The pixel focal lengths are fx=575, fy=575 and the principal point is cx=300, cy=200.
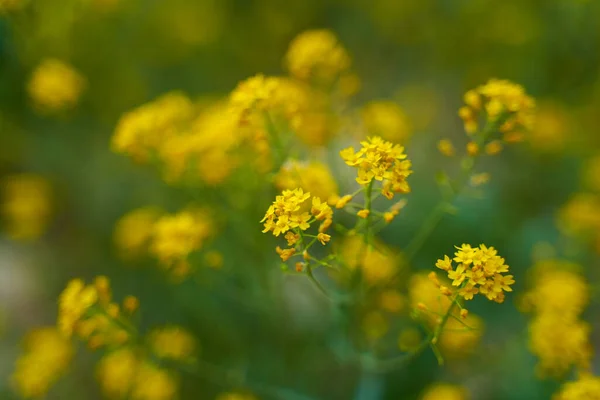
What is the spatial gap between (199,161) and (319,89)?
1.92ft

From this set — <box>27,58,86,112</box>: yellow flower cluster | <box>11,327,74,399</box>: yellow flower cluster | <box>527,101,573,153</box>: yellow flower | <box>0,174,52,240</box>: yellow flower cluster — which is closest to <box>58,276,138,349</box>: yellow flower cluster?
<box>11,327,74,399</box>: yellow flower cluster

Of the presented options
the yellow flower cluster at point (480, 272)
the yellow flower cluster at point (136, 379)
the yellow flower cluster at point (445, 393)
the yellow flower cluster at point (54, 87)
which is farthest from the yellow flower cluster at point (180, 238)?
the yellow flower cluster at point (54, 87)

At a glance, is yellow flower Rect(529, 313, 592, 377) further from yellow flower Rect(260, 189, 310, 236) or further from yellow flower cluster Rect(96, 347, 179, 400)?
yellow flower cluster Rect(96, 347, 179, 400)

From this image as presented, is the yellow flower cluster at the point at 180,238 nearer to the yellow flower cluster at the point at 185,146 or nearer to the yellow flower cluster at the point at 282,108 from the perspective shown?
the yellow flower cluster at the point at 185,146

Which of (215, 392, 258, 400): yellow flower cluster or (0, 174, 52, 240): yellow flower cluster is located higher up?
(0, 174, 52, 240): yellow flower cluster

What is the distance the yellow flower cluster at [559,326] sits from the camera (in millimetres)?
→ 1910

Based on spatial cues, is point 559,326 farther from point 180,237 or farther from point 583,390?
point 180,237

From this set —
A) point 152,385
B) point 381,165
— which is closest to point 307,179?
point 381,165

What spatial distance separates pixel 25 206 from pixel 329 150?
2052 millimetres

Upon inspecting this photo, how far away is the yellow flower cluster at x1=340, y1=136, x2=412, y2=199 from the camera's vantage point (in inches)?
59.7

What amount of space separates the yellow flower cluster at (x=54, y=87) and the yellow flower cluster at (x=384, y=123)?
163 centimetres

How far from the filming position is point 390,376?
8.91 feet

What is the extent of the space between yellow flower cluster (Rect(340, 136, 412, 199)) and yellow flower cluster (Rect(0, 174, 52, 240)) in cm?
258

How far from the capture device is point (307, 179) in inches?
77.1
